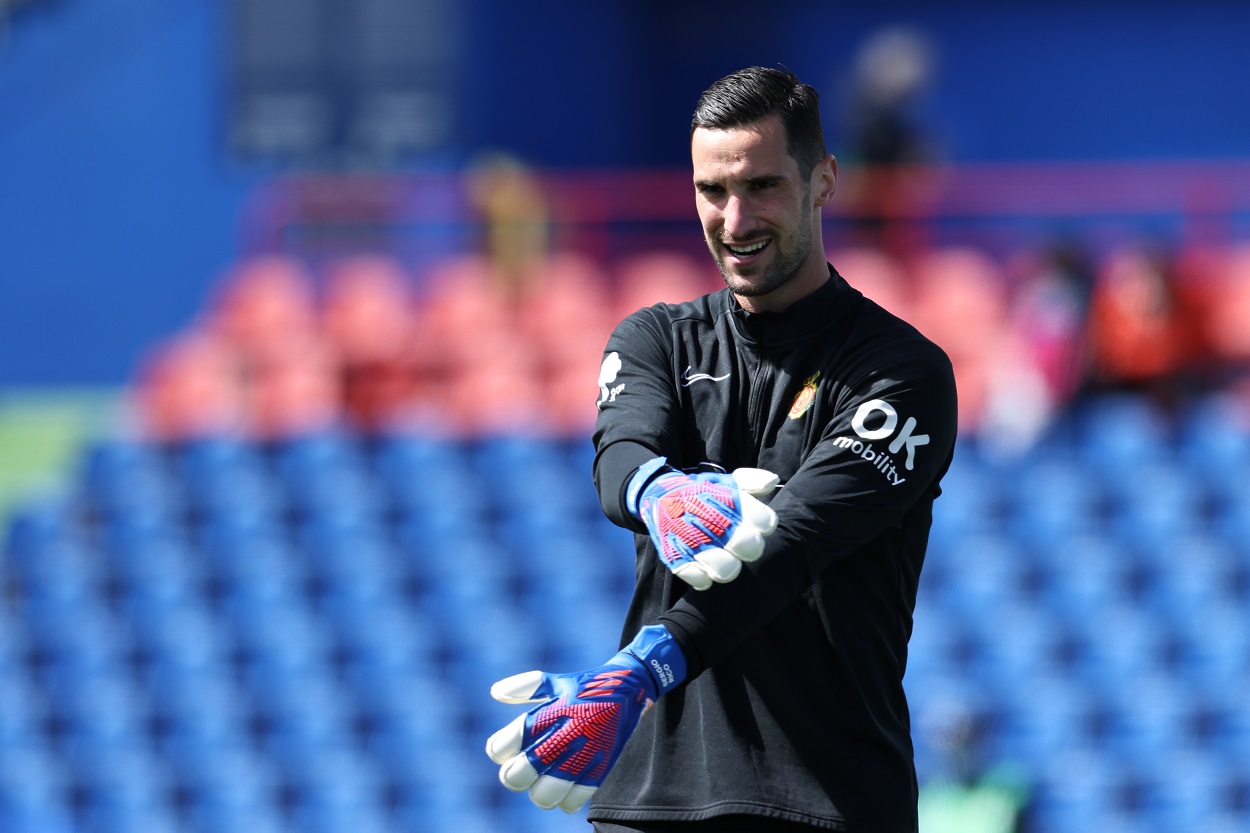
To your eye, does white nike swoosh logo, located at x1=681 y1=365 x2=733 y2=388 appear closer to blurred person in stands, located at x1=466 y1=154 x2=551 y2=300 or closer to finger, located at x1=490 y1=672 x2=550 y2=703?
finger, located at x1=490 y1=672 x2=550 y2=703

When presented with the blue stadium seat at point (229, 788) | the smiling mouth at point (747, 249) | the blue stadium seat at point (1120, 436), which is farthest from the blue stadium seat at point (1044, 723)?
the smiling mouth at point (747, 249)

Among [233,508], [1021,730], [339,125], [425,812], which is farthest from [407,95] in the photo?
[1021,730]

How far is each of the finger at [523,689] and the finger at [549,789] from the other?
0.10 m

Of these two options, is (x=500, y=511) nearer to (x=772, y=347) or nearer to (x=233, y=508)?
(x=233, y=508)

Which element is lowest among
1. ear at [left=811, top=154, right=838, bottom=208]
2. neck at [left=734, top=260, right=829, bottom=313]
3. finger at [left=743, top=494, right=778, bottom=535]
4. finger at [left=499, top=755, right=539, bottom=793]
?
finger at [left=499, top=755, right=539, bottom=793]

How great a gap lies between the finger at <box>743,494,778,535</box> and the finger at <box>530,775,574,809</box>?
15.1 inches

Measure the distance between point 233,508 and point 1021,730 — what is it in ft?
12.5

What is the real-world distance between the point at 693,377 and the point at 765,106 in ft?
1.22

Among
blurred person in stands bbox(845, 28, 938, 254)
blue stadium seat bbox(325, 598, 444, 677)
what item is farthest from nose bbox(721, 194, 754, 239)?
→ blurred person in stands bbox(845, 28, 938, 254)

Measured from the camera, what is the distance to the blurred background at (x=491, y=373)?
23.2ft

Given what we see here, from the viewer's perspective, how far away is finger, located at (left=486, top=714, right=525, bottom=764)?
2098 millimetres

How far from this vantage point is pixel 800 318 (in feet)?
7.78

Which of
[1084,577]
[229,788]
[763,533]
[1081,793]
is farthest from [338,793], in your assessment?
[763,533]

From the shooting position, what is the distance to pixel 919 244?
334 inches
